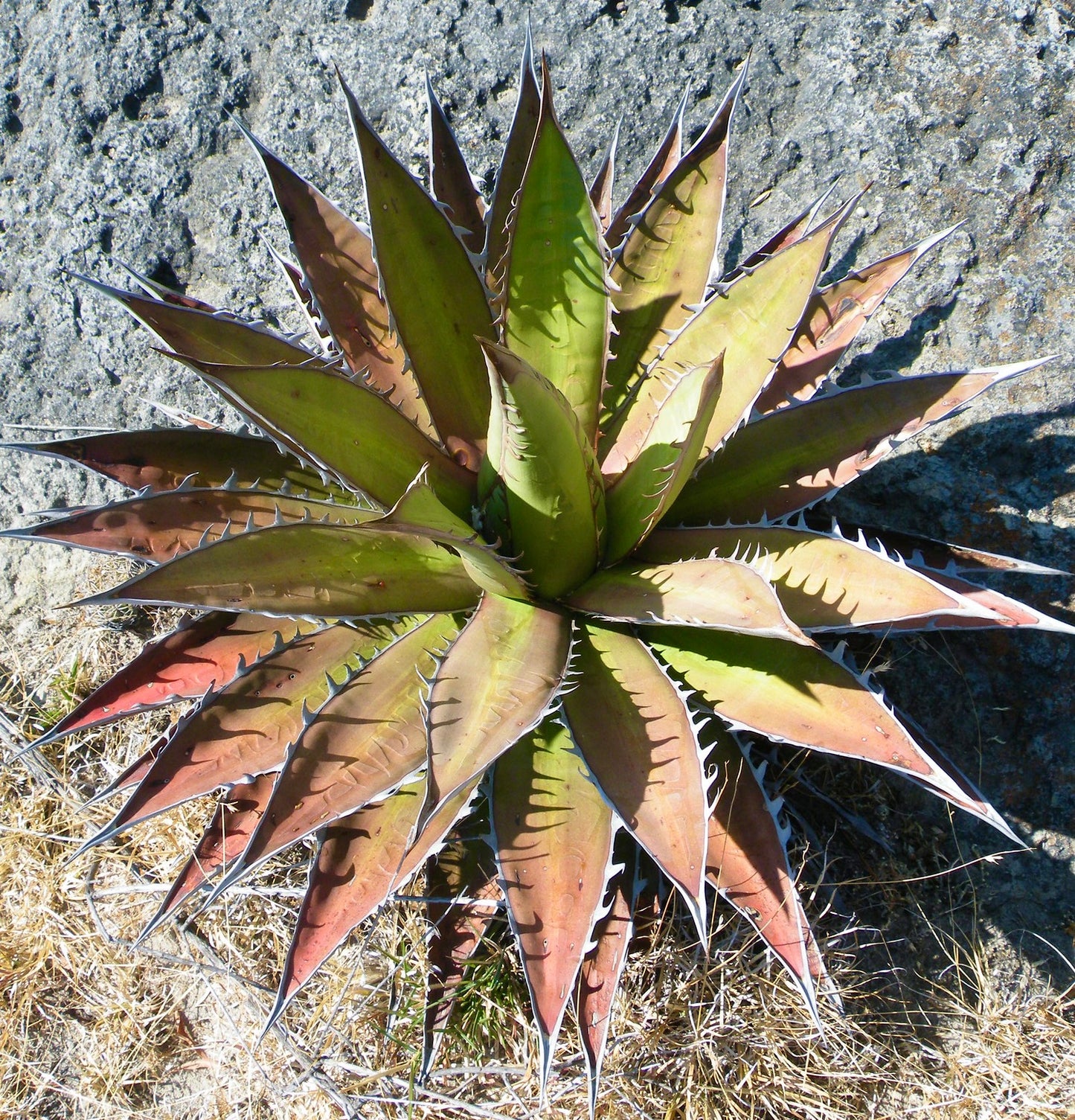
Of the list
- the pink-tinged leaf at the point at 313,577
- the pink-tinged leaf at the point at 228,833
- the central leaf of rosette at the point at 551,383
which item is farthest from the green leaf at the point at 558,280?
the pink-tinged leaf at the point at 228,833

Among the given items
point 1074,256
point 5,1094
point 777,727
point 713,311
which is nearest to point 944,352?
point 1074,256

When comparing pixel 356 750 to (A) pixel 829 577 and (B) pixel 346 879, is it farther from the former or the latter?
(A) pixel 829 577

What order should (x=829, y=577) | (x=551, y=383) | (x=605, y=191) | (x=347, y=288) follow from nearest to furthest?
(x=551, y=383)
(x=829, y=577)
(x=347, y=288)
(x=605, y=191)

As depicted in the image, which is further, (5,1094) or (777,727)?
(5,1094)

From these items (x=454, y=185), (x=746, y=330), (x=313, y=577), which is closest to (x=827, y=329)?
(x=746, y=330)

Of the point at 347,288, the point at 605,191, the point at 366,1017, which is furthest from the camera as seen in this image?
the point at 366,1017

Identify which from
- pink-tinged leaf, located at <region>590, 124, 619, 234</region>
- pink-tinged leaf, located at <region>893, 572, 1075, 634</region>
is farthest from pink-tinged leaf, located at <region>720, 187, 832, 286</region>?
pink-tinged leaf, located at <region>893, 572, 1075, 634</region>

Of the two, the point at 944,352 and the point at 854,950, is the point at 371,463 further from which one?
the point at 854,950
